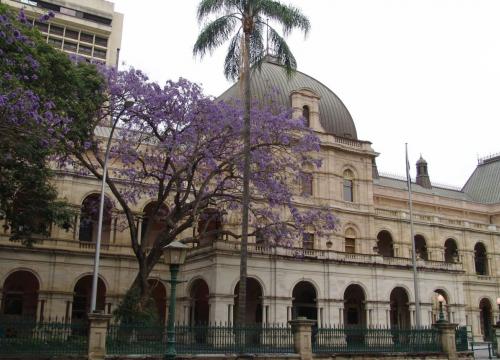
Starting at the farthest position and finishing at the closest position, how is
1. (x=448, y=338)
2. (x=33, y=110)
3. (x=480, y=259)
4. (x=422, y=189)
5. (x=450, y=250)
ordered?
1. (x=422, y=189)
2. (x=480, y=259)
3. (x=450, y=250)
4. (x=448, y=338)
5. (x=33, y=110)

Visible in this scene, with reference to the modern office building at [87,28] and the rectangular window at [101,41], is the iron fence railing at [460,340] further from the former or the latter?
the rectangular window at [101,41]

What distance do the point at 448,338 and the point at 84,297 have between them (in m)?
22.7

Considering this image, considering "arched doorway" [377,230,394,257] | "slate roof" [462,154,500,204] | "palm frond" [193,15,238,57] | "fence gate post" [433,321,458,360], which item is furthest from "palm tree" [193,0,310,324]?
"slate roof" [462,154,500,204]

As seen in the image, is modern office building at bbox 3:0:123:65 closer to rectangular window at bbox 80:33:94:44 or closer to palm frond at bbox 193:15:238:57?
rectangular window at bbox 80:33:94:44

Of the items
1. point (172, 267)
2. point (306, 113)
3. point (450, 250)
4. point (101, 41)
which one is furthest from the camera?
point (101, 41)

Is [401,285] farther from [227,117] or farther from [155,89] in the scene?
[155,89]

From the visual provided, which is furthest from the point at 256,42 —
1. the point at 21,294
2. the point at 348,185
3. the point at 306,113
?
the point at 21,294

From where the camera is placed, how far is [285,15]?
81.7 feet

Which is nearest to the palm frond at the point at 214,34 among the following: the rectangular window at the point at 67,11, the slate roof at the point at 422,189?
the slate roof at the point at 422,189

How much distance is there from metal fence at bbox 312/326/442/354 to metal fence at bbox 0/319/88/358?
8.87 meters

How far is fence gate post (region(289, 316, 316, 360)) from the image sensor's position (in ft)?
66.7

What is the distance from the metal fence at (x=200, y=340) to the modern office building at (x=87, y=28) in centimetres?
6125

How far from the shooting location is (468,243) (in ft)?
163

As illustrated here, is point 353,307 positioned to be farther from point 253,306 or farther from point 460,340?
point 460,340
